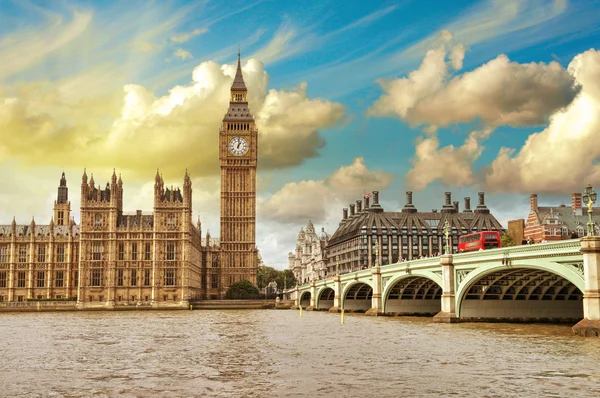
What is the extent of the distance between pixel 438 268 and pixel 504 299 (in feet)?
21.9

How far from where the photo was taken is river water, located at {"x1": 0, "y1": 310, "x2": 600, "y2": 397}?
2497 cm

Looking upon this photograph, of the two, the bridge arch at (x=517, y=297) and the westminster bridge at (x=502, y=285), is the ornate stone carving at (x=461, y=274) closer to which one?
the westminster bridge at (x=502, y=285)

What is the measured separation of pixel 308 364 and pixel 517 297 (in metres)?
34.7

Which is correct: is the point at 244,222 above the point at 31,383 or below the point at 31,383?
above

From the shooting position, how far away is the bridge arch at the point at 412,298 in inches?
2975

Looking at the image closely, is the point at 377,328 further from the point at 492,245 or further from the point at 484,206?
the point at 484,206

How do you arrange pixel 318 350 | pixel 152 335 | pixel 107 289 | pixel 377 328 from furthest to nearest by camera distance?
pixel 107 289 < pixel 377 328 < pixel 152 335 < pixel 318 350

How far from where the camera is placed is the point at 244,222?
492 feet

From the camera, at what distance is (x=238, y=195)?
497ft

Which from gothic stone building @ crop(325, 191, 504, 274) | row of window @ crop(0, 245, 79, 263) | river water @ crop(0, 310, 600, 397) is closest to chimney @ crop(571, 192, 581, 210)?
gothic stone building @ crop(325, 191, 504, 274)

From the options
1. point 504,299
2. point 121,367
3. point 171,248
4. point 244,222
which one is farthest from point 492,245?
point 244,222

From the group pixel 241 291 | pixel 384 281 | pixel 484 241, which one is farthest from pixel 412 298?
pixel 241 291

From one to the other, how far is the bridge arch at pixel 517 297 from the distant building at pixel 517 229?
67.1 m

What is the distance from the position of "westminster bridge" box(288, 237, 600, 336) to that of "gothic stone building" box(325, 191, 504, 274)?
67.3 metres
